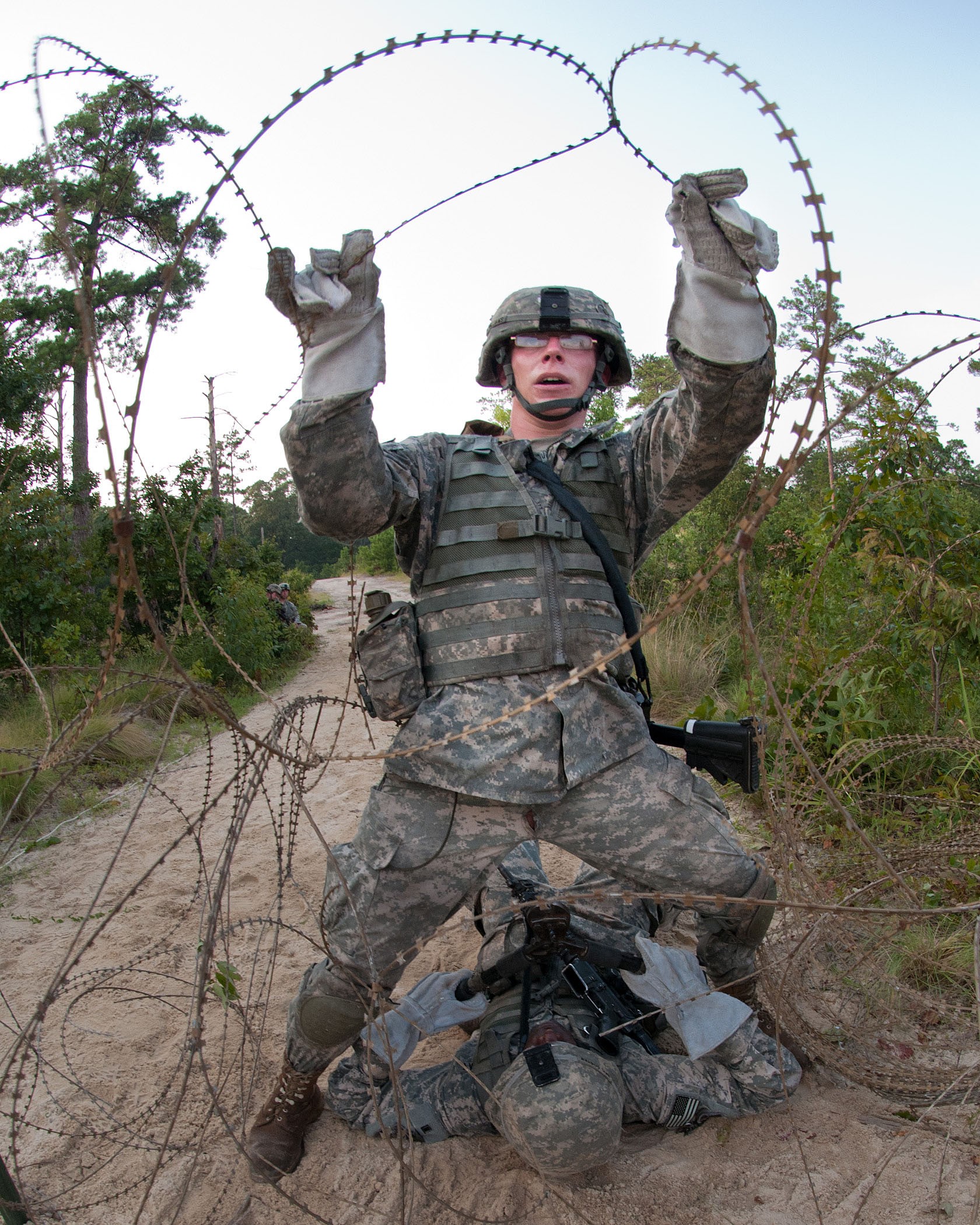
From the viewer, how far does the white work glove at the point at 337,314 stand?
1896 mm

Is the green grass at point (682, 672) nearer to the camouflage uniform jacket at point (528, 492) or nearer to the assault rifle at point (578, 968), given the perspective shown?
the assault rifle at point (578, 968)

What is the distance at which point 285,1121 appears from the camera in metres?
2.40

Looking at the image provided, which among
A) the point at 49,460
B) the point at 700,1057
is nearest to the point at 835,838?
the point at 700,1057

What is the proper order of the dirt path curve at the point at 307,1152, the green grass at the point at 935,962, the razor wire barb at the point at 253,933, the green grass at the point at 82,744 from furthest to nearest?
the green grass at the point at 82,744 → the green grass at the point at 935,962 → the dirt path curve at the point at 307,1152 → the razor wire barb at the point at 253,933

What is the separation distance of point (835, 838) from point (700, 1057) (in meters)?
1.58

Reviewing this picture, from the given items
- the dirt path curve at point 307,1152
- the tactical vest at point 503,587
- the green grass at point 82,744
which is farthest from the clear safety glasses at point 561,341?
the green grass at point 82,744

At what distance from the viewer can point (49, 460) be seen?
7398 millimetres

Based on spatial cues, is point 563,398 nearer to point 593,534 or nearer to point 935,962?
point 593,534

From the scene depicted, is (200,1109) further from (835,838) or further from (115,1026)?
(835,838)

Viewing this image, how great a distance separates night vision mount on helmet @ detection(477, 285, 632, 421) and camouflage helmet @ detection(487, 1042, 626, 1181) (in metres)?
1.74

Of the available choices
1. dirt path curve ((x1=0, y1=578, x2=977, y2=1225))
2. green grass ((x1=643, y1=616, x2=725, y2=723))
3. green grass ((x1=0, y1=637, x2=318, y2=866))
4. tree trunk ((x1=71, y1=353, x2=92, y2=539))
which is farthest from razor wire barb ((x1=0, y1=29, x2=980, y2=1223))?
tree trunk ((x1=71, y1=353, x2=92, y2=539))

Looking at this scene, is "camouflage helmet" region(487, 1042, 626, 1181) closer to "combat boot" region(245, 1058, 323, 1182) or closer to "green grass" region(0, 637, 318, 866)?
"combat boot" region(245, 1058, 323, 1182)

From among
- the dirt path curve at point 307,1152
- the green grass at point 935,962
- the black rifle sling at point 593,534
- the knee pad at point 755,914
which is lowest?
the dirt path curve at point 307,1152

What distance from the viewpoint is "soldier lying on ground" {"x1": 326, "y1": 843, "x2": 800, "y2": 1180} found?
6.88ft
